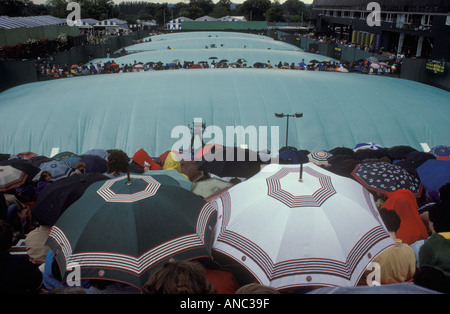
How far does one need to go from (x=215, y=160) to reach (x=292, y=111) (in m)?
8.48

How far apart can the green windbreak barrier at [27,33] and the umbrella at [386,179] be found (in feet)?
92.7

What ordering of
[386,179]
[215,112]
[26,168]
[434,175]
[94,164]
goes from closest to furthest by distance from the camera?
[386,179] < [434,175] < [26,168] < [94,164] < [215,112]

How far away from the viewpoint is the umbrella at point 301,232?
3670mm

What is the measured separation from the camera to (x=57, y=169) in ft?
26.0

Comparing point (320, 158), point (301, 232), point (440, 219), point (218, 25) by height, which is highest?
point (218, 25)

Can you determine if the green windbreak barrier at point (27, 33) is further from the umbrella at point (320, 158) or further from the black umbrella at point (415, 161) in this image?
the black umbrella at point (415, 161)

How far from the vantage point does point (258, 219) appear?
13.3 feet

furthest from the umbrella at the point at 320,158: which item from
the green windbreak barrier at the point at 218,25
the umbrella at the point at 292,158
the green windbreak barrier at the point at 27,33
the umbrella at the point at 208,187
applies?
the green windbreak barrier at the point at 218,25

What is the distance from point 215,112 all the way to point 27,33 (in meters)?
24.2

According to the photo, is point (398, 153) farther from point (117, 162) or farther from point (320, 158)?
point (117, 162)

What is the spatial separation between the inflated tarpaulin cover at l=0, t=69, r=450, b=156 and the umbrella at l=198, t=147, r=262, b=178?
6.30m

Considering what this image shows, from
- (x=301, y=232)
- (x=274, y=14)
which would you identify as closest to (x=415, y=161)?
(x=301, y=232)

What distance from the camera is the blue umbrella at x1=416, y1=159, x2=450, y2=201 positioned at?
6.64 metres

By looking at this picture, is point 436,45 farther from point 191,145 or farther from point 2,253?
point 2,253
